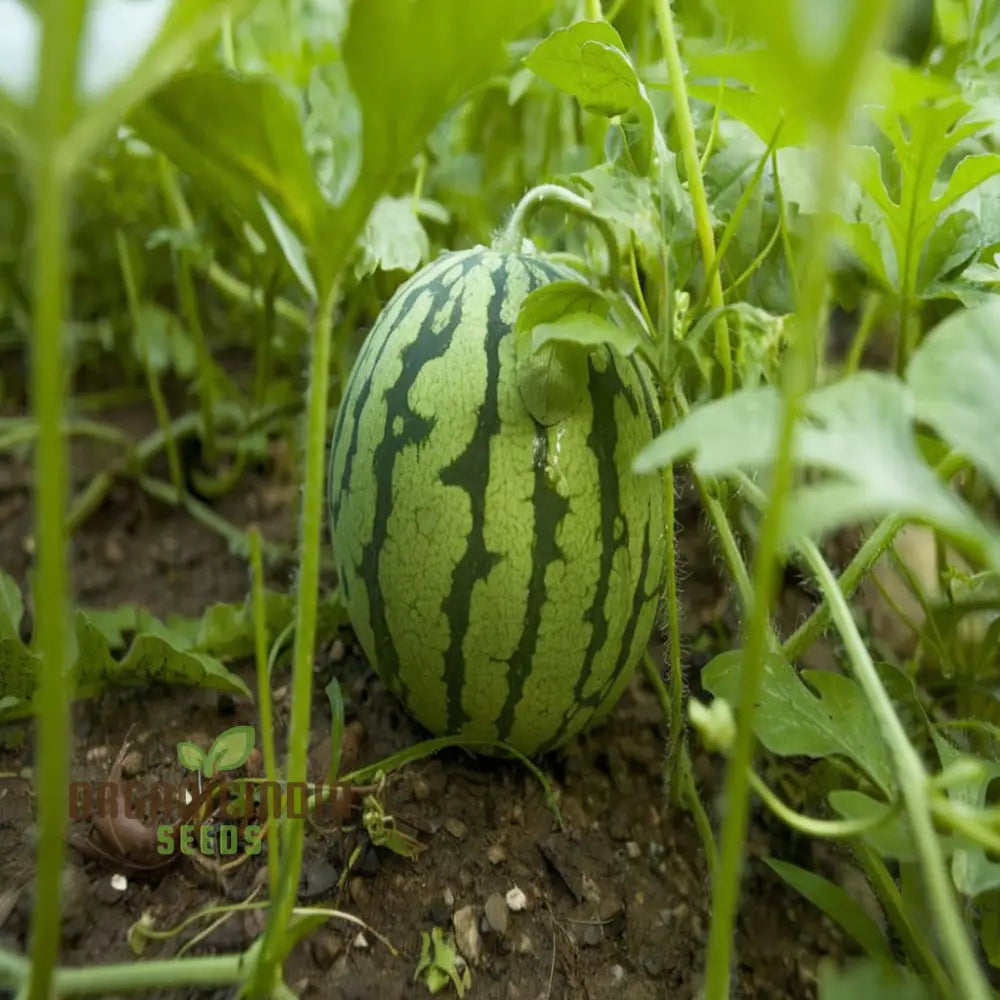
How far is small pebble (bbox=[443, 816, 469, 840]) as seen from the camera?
2.52ft

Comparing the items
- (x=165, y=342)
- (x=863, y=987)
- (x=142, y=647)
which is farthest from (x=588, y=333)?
(x=165, y=342)

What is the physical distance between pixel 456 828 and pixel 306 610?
0.37m

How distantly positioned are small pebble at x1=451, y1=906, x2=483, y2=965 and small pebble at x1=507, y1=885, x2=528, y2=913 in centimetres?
3

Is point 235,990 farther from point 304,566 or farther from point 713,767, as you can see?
point 713,767

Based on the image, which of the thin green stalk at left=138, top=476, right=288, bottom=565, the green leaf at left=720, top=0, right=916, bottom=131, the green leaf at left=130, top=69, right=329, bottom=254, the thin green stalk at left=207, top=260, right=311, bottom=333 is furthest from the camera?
the thin green stalk at left=207, top=260, right=311, bottom=333

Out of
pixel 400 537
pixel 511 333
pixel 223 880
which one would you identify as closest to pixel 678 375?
pixel 511 333

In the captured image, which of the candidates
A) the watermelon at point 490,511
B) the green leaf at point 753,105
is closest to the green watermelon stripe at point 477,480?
the watermelon at point 490,511

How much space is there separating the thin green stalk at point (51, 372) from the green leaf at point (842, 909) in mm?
484

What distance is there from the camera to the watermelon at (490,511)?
699mm

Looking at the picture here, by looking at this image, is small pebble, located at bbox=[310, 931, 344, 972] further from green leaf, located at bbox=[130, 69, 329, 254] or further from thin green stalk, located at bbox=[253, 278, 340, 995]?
green leaf, located at bbox=[130, 69, 329, 254]

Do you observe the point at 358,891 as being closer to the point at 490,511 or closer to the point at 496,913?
the point at 496,913

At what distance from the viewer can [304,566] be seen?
0.47 metres

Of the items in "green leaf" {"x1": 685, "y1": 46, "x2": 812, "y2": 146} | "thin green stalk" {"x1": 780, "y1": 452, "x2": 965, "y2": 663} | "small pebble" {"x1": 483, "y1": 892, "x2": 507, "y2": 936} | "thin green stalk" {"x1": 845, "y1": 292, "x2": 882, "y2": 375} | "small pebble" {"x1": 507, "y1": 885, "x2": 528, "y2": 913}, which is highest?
"green leaf" {"x1": 685, "y1": 46, "x2": 812, "y2": 146}

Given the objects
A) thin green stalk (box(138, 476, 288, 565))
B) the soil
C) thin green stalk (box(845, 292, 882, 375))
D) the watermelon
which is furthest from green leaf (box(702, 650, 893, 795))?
thin green stalk (box(138, 476, 288, 565))
